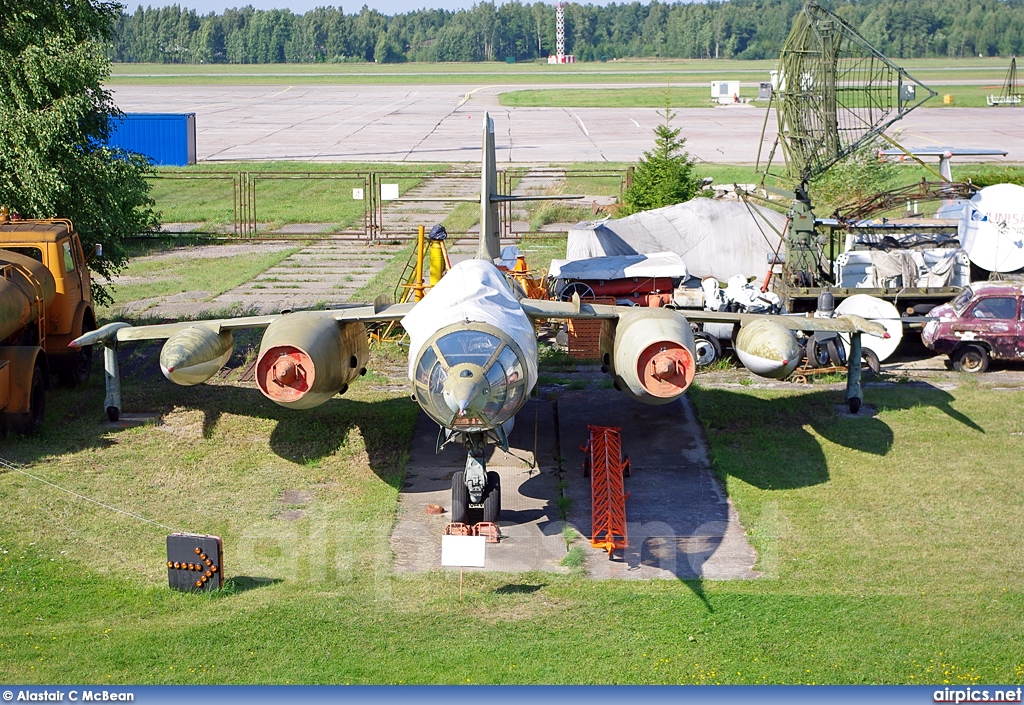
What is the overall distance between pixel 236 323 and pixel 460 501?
5.15m

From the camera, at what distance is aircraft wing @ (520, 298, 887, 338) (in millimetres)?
17203

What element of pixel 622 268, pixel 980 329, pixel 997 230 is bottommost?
pixel 980 329

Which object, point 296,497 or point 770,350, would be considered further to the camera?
point 770,350

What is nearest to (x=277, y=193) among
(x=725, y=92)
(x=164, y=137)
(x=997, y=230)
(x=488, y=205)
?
(x=164, y=137)

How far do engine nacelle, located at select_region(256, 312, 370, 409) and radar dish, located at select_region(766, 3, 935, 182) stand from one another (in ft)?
41.3

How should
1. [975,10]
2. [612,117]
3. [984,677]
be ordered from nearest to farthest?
[984,677], [612,117], [975,10]

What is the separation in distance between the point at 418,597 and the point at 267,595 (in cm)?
178

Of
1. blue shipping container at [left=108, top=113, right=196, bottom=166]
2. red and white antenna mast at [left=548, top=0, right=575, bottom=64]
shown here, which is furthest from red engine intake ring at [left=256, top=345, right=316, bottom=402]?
red and white antenna mast at [left=548, top=0, right=575, bottom=64]

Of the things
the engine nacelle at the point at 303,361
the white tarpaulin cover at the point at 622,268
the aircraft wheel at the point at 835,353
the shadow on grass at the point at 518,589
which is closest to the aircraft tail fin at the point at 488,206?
the white tarpaulin cover at the point at 622,268

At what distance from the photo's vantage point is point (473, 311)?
47.9 feet

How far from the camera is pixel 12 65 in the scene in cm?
2173

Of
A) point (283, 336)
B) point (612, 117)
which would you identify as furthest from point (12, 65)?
point (612, 117)

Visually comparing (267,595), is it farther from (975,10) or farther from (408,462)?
(975,10)

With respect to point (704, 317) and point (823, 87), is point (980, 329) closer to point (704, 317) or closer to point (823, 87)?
point (823, 87)
